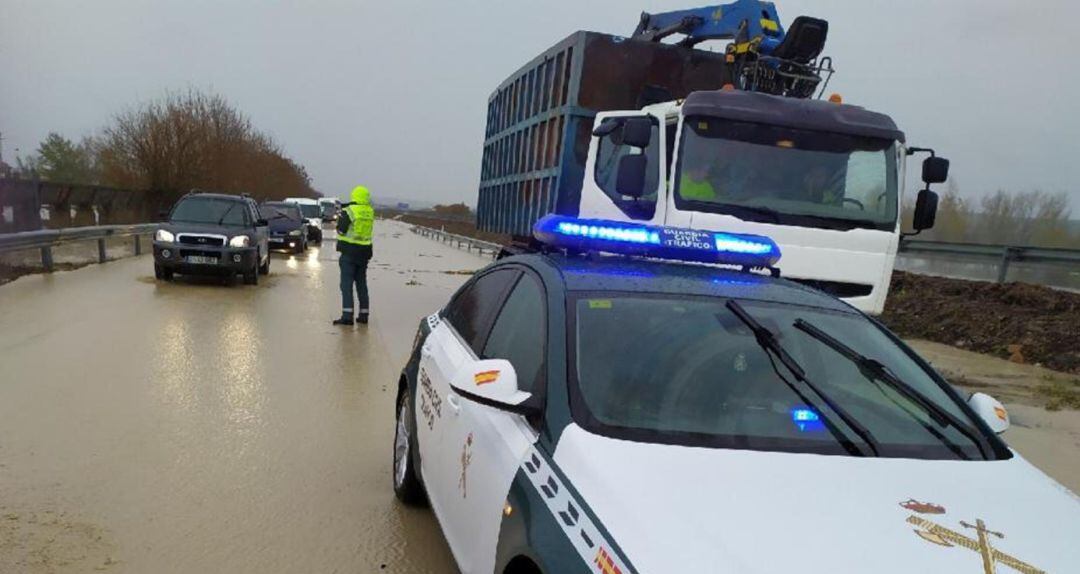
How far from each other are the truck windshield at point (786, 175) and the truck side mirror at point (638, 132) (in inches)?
14.4

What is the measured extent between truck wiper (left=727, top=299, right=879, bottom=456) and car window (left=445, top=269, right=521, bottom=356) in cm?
112

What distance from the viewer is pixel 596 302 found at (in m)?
2.99

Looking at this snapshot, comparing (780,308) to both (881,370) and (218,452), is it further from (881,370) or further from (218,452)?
(218,452)

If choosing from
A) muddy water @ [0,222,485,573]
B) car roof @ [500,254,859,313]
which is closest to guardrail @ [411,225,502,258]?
muddy water @ [0,222,485,573]

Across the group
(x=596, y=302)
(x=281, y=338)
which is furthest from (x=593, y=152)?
(x=596, y=302)

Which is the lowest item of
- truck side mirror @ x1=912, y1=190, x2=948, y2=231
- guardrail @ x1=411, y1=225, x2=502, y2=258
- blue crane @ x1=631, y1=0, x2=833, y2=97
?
guardrail @ x1=411, y1=225, x2=502, y2=258

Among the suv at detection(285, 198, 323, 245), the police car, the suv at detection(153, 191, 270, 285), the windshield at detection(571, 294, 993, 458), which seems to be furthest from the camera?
the suv at detection(285, 198, 323, 245)

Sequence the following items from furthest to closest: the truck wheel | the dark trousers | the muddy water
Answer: the dark trousers < the truck wheel < the muddy water

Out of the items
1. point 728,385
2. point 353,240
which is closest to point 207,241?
point 353,240

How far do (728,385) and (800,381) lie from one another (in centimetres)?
26

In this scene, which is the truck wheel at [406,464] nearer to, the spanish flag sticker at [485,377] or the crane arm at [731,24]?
the spanish flag sticker at [485,377]

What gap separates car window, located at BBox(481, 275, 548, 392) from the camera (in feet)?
9.41

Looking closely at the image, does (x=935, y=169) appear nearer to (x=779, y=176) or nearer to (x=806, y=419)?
(x=779, y=176)

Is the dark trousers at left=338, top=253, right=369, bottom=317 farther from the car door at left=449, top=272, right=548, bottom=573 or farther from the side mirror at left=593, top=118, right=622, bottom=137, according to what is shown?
the car door at left=449, top=272, right=548, bottom=573
